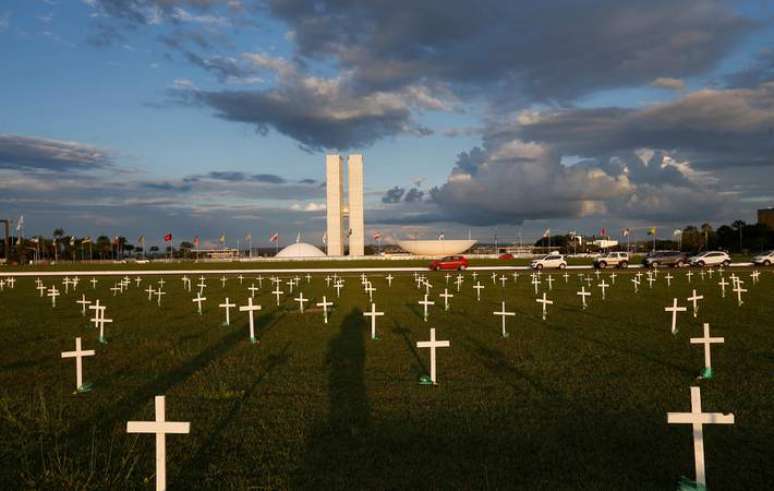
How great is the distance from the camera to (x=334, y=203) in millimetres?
105375

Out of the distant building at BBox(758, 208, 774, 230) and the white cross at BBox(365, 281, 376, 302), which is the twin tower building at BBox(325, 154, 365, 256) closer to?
the white cross at BBox(365, 281, 376, 302)

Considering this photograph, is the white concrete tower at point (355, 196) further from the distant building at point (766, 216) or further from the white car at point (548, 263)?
the distant building at point (766, 216)

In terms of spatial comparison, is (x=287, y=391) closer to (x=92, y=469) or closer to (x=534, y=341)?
(x=92, y=469)

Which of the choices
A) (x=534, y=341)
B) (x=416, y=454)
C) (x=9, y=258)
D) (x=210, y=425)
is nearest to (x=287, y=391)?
(x=210, y=425)

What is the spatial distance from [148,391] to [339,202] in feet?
315

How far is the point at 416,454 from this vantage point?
23.5ft

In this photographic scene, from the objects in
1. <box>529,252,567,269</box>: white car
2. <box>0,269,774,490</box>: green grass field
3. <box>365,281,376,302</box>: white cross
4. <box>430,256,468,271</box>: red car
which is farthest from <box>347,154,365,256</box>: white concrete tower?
<box>0,269,774,490</box>: green grass field

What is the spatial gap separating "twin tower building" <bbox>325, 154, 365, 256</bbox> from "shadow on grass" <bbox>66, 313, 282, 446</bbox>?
291ft

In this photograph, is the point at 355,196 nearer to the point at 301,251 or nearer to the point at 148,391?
the point at 301,251

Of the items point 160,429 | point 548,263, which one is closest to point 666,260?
point 548,263

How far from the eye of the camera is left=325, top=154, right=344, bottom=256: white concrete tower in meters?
105

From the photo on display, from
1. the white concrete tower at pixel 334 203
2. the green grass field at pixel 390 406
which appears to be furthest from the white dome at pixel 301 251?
the green grass field at pixel 390 406

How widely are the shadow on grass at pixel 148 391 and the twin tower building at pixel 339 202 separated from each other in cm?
8859

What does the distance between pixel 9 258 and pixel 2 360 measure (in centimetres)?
10642
